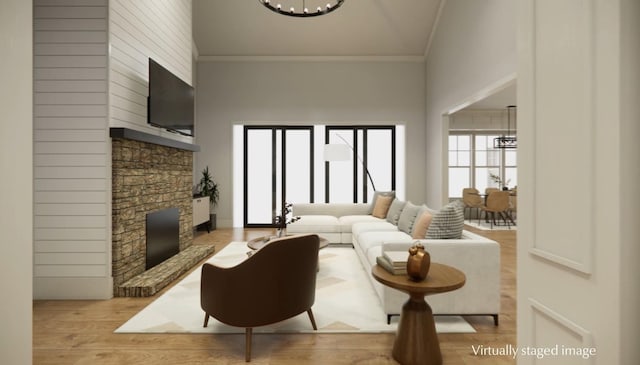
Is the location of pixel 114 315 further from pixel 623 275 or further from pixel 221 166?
pixel 221 166

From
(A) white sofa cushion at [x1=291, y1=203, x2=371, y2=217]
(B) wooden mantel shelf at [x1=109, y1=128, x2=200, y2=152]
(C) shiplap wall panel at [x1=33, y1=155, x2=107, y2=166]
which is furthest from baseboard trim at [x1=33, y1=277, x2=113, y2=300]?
(A) white sofa cushion at [x1=291, y1=203, x2=371, y2=217]

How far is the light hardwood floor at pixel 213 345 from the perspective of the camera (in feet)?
6.95

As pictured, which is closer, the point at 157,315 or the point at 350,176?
the point at 157,315

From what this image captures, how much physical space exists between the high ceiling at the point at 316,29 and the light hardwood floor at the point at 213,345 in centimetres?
557

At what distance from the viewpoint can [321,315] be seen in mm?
2762

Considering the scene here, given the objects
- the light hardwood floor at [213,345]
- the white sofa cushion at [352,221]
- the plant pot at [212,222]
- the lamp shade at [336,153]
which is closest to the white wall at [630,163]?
the light hardwood floor at [213,345]

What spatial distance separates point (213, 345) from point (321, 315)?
87 cm

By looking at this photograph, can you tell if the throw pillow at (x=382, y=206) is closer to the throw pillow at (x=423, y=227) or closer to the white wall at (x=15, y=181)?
the throw pillow at (x=423, y=227)

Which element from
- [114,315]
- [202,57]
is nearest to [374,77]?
[202,57]

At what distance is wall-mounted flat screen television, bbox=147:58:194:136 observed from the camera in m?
3.81

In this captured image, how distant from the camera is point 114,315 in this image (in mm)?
2816

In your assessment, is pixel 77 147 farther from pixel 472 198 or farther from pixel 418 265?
pixel 472 198

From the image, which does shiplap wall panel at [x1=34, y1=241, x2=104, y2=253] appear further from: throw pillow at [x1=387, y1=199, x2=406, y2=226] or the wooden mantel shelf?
throw pillow at [x1=387, y1=199, x2=406, y2=226]

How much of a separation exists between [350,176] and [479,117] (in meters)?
3.84
